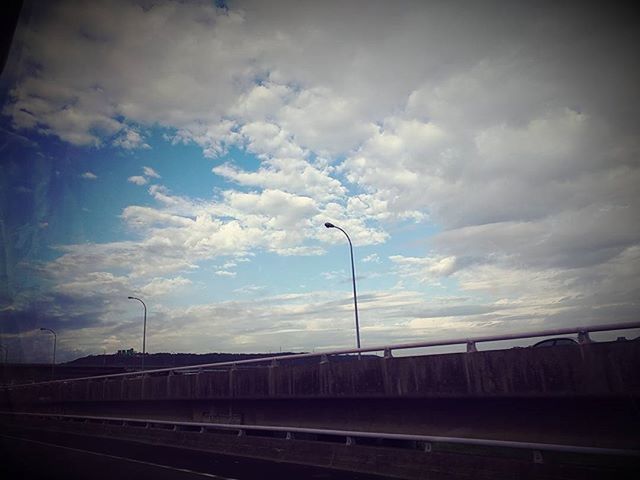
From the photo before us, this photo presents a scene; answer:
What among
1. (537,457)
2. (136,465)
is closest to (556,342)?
(537,457)

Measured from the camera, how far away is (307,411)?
1274 cm

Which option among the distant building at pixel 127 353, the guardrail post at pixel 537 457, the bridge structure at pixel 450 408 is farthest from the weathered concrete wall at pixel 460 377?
the distant building at pixel 127 353

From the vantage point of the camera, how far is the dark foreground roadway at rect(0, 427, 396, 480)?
395 inches

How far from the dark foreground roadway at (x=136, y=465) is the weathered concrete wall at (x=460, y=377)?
191cm

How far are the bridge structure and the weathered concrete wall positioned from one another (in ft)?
0.06

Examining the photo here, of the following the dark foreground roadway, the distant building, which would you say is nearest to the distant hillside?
the distant building

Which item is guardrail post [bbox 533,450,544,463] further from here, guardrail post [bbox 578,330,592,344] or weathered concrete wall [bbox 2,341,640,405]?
guardrail post [bbox 578,330,592,344]

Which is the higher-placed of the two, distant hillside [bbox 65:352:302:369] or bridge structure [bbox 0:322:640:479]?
distant hillside [bbox 65:352:302:369]

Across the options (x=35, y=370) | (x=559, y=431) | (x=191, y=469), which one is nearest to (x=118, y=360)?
(x=35, y=370)

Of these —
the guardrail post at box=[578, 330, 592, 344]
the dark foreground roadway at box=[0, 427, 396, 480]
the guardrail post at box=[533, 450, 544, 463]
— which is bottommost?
the dark foreground roadway at box=[0, 427, 396, 480]

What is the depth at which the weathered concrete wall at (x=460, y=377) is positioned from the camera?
7.24 m

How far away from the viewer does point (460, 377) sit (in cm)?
894

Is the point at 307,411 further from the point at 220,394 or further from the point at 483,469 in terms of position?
the point at 483,469

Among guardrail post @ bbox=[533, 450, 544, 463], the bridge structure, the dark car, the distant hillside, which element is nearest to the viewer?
the bridge structure
